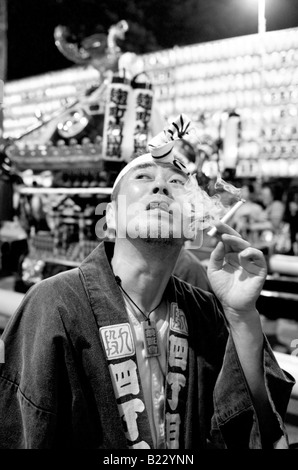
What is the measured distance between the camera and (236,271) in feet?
4.50

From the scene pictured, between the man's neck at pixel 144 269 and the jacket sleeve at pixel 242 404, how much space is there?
0.31 m

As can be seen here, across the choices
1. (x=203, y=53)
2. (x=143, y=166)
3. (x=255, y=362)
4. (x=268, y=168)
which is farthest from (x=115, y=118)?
(x=203, y=53)

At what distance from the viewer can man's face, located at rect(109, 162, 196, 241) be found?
4.53 ft

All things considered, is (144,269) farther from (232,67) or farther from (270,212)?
(232,67)

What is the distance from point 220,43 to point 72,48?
5844mm

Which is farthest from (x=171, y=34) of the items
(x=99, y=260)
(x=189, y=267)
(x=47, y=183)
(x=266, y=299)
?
(x=99, y=260)

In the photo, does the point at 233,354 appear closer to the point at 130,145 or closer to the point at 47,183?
the point at 130,145

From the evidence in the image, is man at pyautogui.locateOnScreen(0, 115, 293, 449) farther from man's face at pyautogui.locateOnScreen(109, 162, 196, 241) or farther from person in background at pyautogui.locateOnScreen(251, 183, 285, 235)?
person in background at pyautogui.locateOnScreen(251, 183, 285, 235)

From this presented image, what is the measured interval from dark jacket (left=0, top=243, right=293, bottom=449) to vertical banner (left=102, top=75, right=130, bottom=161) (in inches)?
114

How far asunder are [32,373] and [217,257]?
673mm

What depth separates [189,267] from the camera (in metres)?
2.93

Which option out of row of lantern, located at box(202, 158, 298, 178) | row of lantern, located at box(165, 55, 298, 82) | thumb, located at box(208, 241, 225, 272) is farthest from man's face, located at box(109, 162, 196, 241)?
row of lantern, located at box(202, 158, 298, 178)

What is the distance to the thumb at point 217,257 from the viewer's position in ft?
4.53

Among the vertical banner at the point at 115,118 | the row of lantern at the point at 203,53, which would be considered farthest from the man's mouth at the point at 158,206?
the row of lantern at the point at 203,53
